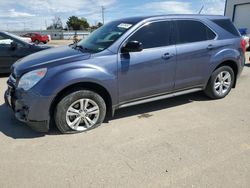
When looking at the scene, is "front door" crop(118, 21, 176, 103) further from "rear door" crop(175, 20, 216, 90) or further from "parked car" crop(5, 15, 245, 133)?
"rear door" crop(175, 20, 216, 90)

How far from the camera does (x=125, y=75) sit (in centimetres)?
393

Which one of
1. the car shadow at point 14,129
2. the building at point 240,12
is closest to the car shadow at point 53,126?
the car shadow at point 14,129

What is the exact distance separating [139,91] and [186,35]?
143 centimetres

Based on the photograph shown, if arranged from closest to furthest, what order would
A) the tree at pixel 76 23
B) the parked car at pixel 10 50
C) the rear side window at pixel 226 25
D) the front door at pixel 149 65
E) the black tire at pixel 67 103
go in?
the black tire at pixel 67 103 → the front door at pixel 149 65 → the rear side window at pixel 226 25 → the parked car at pixel 10 50 → the tree at pixel 76 23

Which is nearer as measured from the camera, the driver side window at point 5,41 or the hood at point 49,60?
the hood at point 49,60

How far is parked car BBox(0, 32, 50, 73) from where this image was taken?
296 inches

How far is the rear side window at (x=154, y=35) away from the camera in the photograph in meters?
4.09

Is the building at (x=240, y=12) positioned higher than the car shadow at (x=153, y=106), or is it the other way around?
the building at (x=240, y=12)

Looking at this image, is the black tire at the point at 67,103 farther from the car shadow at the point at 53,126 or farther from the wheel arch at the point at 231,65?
the wheel arch at the point at 231,65

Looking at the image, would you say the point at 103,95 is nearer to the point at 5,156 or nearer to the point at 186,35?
the point at 5,156

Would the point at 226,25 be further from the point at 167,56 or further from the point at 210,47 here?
the point at 167,56

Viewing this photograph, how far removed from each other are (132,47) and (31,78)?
155 cm

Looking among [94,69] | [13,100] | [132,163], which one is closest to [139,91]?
[94,69]

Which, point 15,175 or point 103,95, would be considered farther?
point 103,95
